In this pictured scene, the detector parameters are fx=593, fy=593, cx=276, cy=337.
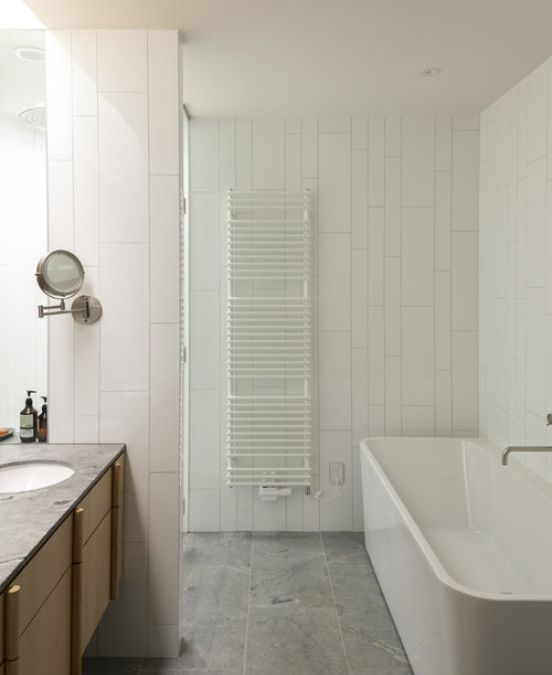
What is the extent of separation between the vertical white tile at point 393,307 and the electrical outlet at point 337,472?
2.55 ft

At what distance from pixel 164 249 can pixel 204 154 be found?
143 centimetres

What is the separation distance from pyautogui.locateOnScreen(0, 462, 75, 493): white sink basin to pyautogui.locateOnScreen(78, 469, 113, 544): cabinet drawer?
0.13 meters

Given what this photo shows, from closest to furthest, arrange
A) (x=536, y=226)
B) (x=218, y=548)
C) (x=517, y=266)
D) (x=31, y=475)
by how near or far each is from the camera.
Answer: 1. (x=31, y=475)
2. (x=536, y=226)
3. (x=517, y=266)
4. (x=218, y=548)

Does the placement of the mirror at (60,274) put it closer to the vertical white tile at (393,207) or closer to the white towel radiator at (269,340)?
the white towel radiator at (269,340)

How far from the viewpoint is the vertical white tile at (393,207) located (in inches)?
146

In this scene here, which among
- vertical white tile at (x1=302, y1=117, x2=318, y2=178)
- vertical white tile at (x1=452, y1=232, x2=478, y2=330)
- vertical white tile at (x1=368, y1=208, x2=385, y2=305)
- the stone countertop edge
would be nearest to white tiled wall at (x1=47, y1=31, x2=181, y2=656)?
the stone countertop edge

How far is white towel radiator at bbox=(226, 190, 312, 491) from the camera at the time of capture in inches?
142

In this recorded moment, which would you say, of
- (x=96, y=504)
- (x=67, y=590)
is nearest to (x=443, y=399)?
(x=96, y=504)

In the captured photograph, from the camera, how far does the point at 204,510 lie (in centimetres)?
378

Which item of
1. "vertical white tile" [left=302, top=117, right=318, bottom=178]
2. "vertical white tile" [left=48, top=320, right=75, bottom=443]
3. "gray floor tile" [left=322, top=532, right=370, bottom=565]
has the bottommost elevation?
"gray floor tile" [left=322, top=532, right=370, bottom=565]

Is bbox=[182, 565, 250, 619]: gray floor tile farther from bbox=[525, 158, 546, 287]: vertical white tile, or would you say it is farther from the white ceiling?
the white ceiling

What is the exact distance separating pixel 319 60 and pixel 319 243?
3.79 feet

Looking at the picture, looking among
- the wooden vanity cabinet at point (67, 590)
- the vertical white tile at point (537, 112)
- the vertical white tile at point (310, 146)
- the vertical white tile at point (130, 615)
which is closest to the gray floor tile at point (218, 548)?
the vertical white tile at point (130, 615)

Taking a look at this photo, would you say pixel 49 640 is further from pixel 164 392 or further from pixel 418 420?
pixel 418 420
